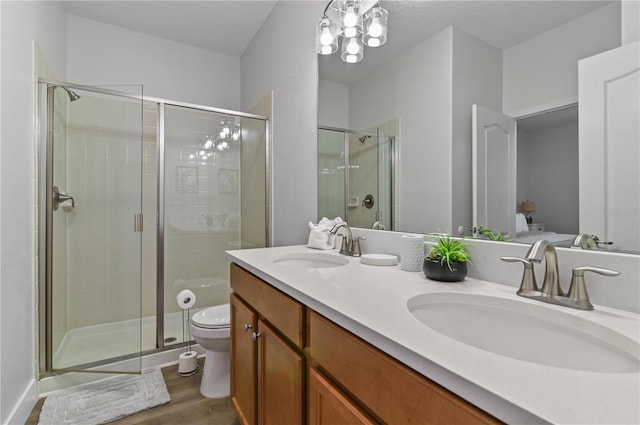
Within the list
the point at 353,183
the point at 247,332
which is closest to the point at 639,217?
the point at 353,183

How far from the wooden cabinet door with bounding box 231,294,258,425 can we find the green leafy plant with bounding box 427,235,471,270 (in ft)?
2.33

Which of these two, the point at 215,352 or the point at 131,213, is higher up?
the point at 131,213

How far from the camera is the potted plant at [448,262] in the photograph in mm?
890

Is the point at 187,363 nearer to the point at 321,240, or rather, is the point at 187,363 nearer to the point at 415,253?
the point at 321,240

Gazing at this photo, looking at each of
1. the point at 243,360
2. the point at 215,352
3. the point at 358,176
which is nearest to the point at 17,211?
the point at 215,352

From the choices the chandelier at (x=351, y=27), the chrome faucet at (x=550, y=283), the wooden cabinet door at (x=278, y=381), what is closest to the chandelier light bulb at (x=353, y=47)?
the chandelier at (x=351, y=27)

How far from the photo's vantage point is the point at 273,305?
980 millimetres

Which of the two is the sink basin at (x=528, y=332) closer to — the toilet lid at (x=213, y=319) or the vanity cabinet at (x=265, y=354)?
the vanity cabinet at (x=265, y=354)

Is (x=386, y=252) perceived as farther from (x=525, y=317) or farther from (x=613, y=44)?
(x=613, y=44)

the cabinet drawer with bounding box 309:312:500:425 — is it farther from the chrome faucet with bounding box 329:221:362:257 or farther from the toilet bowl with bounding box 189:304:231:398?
the toilet bowl with bounding box 189:304:231:398

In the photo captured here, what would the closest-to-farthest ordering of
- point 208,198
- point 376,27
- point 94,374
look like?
point 376,27 → point 94,374 → point 208,198

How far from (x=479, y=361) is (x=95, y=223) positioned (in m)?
2.47

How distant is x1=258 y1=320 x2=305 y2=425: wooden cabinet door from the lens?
2.72ft

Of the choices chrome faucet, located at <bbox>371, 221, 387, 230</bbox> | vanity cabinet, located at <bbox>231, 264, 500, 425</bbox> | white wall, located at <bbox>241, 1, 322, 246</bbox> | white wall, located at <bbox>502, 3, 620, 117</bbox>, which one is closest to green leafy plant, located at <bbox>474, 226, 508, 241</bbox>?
white wall, located at <bbox>502, 3, 620, 117</bbox>
